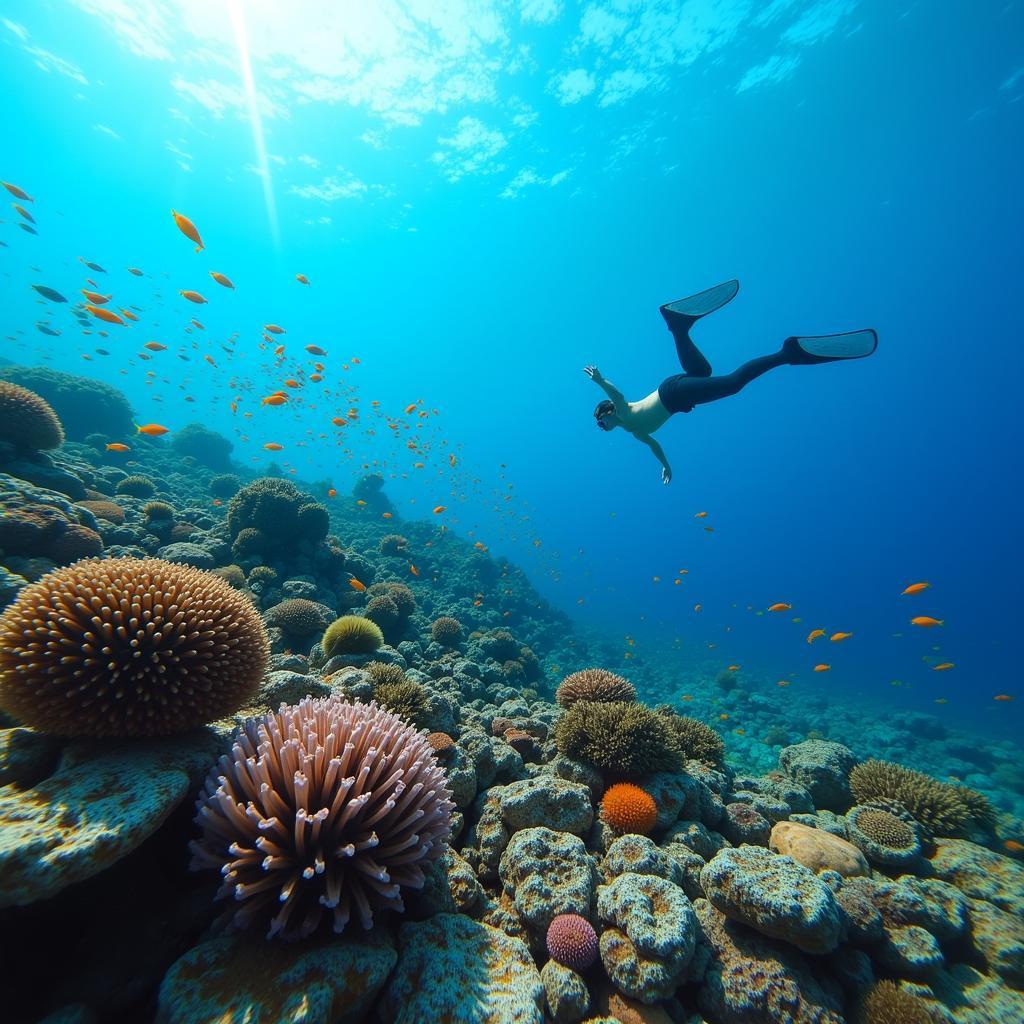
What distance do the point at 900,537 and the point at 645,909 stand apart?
171 m

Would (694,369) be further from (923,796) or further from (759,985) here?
(759,985)

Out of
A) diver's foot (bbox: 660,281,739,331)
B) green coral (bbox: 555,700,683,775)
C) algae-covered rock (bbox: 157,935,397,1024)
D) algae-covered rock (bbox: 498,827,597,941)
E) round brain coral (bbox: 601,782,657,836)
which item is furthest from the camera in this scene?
diver's foot (bbox: 660,281,739,331)

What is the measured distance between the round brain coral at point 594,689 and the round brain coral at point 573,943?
10.6 ft

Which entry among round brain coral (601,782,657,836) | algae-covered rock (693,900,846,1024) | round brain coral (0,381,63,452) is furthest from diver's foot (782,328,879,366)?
round brain coral (0,381,63,452)

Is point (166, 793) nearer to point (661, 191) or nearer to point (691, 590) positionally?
point (661, 191)

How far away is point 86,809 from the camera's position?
91.1 inches

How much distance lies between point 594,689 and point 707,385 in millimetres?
6498

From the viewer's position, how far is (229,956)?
225cm

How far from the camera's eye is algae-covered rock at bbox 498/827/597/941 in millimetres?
3217

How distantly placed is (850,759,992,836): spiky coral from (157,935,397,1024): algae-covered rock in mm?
6504

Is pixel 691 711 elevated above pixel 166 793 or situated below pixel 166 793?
above

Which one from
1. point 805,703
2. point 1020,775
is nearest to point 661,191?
point 805,703

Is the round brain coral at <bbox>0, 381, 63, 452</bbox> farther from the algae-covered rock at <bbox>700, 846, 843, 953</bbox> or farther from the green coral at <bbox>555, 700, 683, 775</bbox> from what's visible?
the algae-covered rock at <bbox>700, 846, 843, 953</bbox>

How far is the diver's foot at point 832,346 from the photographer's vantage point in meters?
8.24
